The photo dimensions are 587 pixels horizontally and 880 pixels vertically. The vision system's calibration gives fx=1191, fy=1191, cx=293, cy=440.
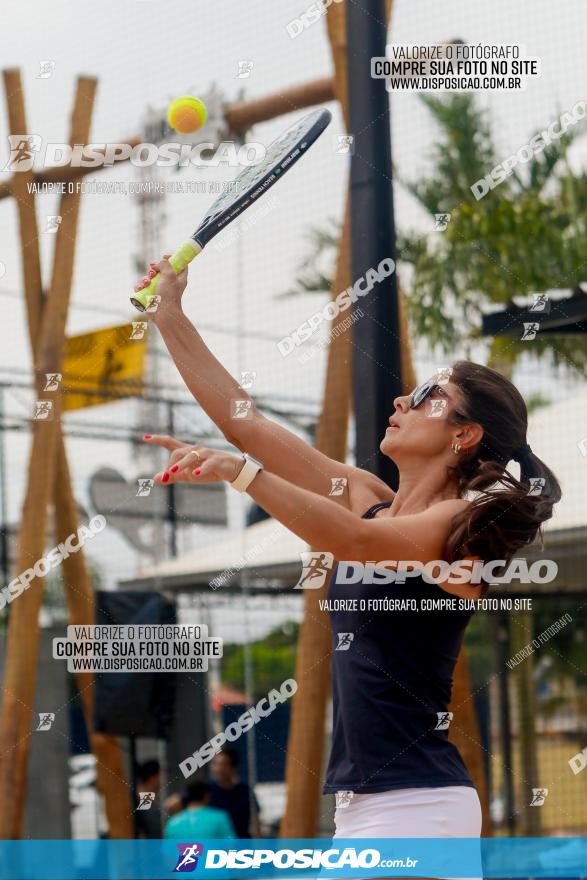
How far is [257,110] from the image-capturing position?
512 centimetres

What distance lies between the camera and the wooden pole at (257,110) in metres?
5.11

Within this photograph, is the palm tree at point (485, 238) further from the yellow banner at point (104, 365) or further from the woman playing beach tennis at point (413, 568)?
the woman playing beach tennis at point (413, 568)

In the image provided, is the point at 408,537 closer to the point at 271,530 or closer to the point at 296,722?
the point at 296,722

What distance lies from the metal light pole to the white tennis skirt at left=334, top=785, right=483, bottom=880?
1873mm

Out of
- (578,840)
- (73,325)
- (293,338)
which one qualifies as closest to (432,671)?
(293,338)

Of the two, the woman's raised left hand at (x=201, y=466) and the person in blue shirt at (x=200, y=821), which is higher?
the woman's raised left hand at (x=201, y=466)

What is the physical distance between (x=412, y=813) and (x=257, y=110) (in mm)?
3532

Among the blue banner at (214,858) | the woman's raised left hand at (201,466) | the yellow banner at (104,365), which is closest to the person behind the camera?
the woman's raised left hand at (201,466)

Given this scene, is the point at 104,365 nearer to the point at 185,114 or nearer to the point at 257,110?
the point at 257,110

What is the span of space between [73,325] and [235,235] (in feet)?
3.32

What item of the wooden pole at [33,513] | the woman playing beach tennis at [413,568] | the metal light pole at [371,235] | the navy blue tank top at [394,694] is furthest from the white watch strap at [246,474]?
the wooden pole at [33,513]

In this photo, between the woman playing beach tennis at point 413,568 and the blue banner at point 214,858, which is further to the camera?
the blue banner at point 214,858

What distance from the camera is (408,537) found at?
7.66 ft

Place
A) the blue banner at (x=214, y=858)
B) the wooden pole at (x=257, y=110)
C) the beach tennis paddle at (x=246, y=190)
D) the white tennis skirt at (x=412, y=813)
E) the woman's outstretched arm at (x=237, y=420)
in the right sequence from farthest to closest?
the wooden pole at (x=257, y=110) < the blue banner at (x=214, y=858) < the beach tennis paddle at (x=246, y=190) < the woman's outstretched arm at (x=237, y=420) < the white tennis skirt at (x=412, y=813)
